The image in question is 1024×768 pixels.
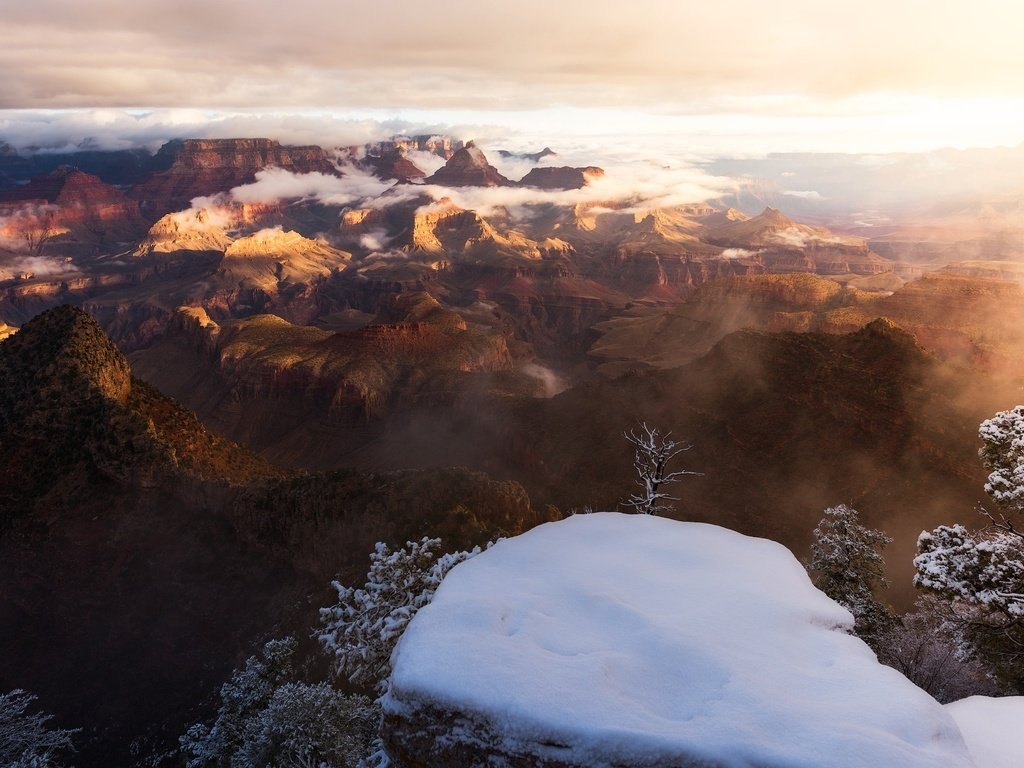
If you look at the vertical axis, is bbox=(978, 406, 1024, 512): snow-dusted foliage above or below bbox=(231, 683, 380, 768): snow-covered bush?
above

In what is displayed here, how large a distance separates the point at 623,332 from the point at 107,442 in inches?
5203

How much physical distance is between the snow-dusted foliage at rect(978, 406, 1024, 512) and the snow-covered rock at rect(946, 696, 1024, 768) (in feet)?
15.2

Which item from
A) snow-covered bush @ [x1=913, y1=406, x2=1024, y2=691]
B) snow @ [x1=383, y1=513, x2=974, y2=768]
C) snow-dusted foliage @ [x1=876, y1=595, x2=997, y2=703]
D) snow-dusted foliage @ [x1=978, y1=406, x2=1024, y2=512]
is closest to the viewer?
snow @ [x1=383, y1=513, x2=974, y2=768]

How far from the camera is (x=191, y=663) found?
1256 inches

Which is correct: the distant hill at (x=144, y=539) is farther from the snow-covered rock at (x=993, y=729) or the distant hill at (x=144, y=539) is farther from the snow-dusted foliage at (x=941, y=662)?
the snow-covered rock at (x=993, y=729)

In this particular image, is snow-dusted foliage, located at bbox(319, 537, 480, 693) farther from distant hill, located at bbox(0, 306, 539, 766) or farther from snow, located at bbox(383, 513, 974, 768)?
distant hill, located at bbox(0, 306, 539, 766)

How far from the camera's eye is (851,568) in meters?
27.6

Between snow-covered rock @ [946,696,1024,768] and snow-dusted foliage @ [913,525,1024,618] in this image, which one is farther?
snow-dusted foliage @ [913,525,1024,618]

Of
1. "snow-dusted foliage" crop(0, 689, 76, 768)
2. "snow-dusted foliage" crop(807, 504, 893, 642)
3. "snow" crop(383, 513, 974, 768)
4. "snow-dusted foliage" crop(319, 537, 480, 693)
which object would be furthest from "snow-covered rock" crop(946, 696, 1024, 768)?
"snow-dusted foliage" crop(0, 689, 76, 768)

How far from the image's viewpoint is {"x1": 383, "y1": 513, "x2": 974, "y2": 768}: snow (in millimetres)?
8258

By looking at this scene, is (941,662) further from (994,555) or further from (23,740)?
(23,740)

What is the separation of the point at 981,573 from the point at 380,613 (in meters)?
16.5

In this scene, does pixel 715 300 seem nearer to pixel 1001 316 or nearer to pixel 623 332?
pixel 623 332

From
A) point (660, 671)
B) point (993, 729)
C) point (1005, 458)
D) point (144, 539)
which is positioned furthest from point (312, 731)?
point (144, 539)
